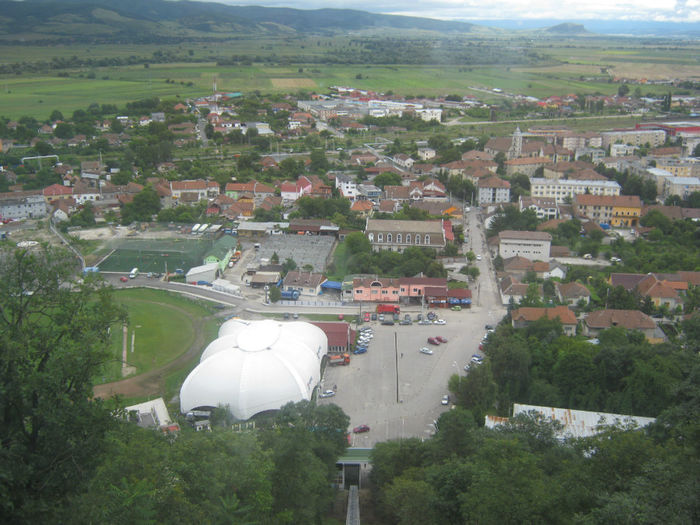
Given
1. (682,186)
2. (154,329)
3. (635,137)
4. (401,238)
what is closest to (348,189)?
(401,238)

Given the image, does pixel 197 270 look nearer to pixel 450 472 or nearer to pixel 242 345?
pixel 242 345

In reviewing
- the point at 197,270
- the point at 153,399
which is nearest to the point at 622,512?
the point at 153,399

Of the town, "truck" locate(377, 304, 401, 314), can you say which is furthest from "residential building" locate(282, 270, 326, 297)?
"truck" locate(377, 304, 401, 314)

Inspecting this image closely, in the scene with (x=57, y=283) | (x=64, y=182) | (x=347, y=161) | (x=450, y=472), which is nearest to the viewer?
(x=57, y=283)

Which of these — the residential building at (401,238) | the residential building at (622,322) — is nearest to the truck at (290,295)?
the residential building at (401,238)

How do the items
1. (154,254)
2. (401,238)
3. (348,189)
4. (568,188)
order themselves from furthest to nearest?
(348,189)
(568,188)
(401,238)
(154,254)

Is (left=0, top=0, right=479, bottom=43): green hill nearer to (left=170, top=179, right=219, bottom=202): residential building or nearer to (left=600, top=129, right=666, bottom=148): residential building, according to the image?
(left=170, top=179, right=219, bottom=202): residential building

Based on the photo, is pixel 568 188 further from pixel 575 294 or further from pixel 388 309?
pixel 388 309
